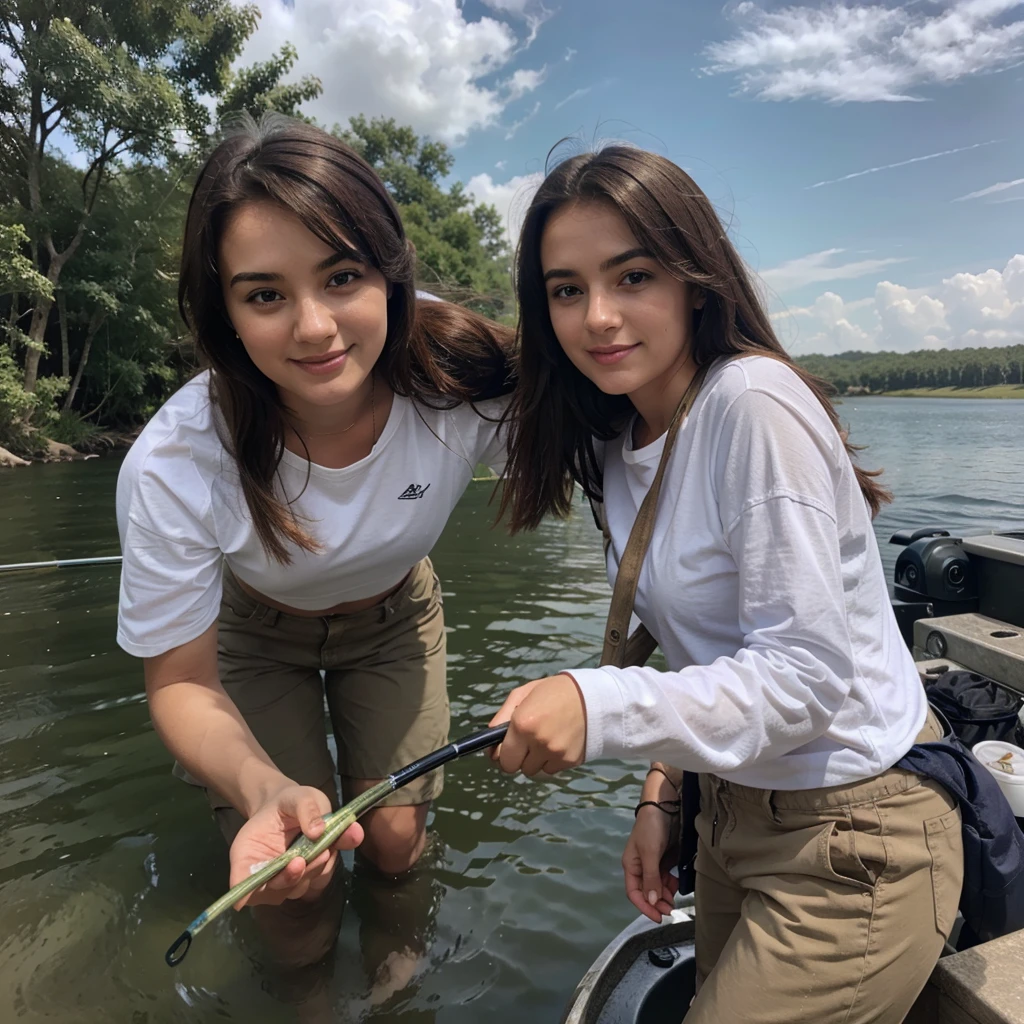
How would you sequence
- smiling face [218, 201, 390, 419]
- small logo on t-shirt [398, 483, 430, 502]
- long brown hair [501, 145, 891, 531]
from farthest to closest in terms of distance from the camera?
small logo on t-shirt [398, 483, 430, 502]
smiling face [218, 201, 390, 419]
long brown hair [501, 145, 891, 531]

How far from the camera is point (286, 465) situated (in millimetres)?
2291

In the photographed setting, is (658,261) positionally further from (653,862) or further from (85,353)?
(85,353)

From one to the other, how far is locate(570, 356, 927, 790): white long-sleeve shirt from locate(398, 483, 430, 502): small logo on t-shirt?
0.91m

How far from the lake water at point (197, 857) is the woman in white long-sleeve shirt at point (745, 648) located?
0.69 meters

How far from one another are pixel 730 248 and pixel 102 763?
13.6ft

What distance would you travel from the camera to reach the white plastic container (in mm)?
2148

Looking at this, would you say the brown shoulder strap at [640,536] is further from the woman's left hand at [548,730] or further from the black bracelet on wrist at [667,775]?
the black bracelet on wrist at [667,775]

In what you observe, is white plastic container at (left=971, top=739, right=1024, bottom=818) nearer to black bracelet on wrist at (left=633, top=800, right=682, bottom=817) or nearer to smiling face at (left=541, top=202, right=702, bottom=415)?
black bracelet on wrist at (left=633, top=800, right=682, bottom=817)

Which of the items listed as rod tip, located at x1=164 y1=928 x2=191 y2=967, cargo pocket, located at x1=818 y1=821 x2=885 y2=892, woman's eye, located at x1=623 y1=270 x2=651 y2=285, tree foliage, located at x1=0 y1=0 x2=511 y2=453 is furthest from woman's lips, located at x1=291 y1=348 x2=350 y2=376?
tree foliage, located at x1=0 y1=0 x2=511 y2=453

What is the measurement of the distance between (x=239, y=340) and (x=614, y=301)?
1088mm

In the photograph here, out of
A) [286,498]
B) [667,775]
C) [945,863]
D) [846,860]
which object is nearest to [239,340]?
[286,498]

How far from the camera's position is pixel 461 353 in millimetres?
2422

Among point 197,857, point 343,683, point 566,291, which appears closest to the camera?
point 566,291

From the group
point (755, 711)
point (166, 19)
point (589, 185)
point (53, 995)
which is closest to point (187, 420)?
point (589, 185)
